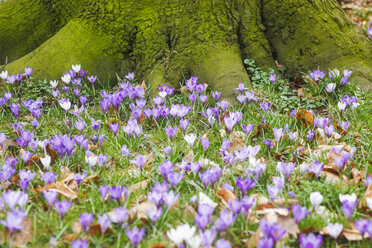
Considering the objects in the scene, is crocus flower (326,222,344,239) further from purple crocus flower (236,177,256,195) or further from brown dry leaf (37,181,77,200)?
brown dry leaf (37,181,77,200)

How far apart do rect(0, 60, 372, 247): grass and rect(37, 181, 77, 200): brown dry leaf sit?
42mm

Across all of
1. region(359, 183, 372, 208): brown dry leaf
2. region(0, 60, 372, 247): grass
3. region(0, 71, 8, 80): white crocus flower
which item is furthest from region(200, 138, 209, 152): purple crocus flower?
region(0, 71, 8, 80): white crocus flower

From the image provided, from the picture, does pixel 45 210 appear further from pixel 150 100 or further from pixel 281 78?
pixel 281 78

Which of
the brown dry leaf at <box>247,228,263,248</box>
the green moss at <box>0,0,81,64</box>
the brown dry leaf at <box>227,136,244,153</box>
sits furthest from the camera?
the green moss at <box>0,0,81,64</box>

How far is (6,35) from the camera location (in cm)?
461

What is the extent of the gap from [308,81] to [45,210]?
266cm

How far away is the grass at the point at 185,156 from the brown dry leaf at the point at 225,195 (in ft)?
0.10

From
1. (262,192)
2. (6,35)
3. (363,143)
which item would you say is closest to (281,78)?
(363,143)

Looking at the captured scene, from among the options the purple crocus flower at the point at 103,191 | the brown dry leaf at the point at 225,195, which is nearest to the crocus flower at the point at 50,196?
the purple crocus flower at the point at 103,191

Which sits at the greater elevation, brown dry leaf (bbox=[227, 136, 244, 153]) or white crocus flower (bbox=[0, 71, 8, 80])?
white crocus flower (bbox=[0, 71, 8, 80])

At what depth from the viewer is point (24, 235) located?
168 centimetres

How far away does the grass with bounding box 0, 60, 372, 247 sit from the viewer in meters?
1.75

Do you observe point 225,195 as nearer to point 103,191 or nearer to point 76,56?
point 103,191

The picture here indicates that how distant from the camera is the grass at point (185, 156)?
5.73 feet
